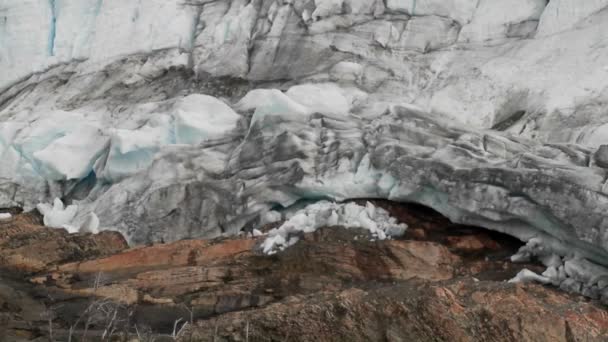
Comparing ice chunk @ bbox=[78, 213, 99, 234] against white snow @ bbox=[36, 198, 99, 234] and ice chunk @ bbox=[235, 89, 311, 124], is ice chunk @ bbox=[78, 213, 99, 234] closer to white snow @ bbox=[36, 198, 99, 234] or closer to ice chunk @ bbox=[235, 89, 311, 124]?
white snow @ bbox=[36, 198, 99, 234]

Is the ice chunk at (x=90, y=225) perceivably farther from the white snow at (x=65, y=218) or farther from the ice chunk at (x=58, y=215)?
the ice chunk at (x=58, y=215)

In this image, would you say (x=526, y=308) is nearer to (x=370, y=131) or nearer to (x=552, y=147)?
(x=552, y=147)

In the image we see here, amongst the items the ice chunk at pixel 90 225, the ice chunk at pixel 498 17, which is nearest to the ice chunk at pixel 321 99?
the ice chunk at pixel 498 17

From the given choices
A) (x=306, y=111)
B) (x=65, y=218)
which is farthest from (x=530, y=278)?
(x=65, y=218)

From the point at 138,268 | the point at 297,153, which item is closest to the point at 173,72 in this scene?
the point at 297,153

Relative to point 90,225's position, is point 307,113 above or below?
above

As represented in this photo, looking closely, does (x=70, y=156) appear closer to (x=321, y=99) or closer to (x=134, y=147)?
(x=134, y=147)
